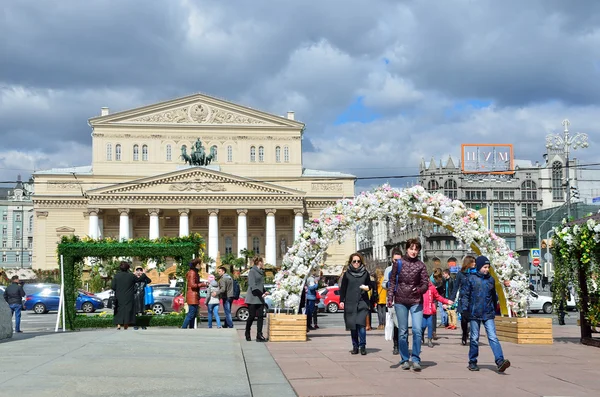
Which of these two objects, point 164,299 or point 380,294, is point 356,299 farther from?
point 164,299

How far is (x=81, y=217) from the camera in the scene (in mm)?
81062

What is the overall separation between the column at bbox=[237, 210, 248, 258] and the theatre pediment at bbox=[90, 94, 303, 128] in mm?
11680

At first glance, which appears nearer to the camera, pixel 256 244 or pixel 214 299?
pixel 214 299

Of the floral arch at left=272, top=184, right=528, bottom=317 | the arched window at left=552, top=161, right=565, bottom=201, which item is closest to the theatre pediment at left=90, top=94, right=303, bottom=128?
the arched window at left=552, top=161, right=565, bottom=201

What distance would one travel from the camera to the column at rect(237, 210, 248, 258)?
78.8 meters

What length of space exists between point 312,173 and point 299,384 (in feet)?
260

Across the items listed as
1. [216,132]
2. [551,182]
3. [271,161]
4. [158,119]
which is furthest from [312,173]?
[551,182]

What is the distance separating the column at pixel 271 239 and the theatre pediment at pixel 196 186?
2.12 metres

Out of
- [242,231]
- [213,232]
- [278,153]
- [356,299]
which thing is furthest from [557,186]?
[356,299]

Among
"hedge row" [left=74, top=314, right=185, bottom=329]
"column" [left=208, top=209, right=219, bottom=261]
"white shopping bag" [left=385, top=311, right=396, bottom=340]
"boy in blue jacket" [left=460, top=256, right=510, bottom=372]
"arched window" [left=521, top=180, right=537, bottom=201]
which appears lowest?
"hedge row" [left=74, top=314, right=185, bottom=329]

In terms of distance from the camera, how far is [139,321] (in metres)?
22.0

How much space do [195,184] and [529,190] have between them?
49.4 metres

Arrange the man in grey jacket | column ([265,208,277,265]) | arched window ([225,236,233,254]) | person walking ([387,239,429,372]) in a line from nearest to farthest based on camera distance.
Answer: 1. person walking ([387,239,429,372])
2. the man in grey jacket
3. column ([265,208,277,265])
4. arched window ([225,236,233,254])

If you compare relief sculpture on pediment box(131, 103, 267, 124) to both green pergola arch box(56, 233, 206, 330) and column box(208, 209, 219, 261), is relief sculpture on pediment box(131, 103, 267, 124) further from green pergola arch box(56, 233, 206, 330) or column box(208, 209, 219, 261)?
green pergola arch box(56, 233, 206, 330)
